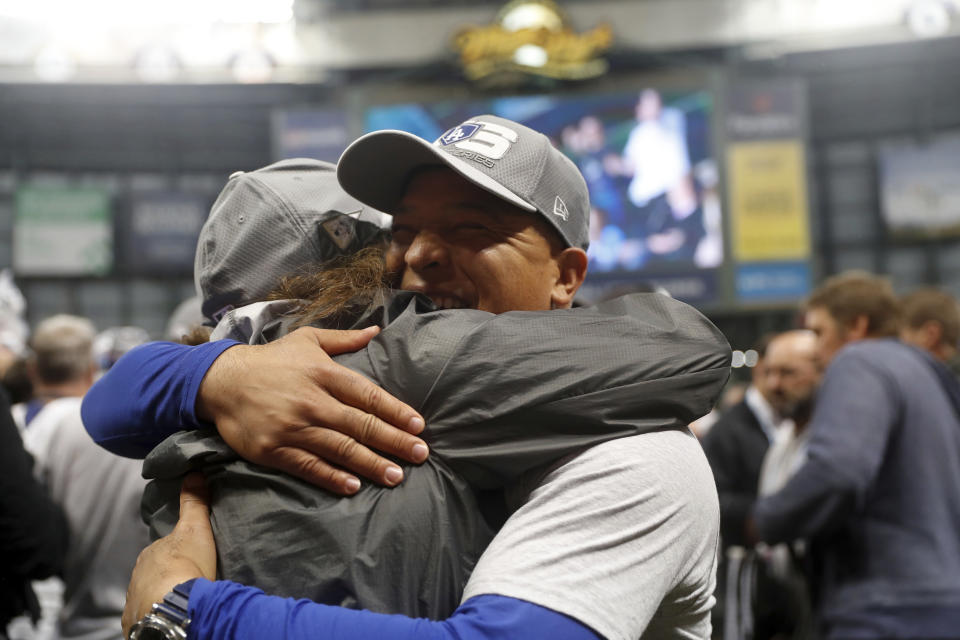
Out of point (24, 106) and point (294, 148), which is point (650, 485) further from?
point (24, 106)

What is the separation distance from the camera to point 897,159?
17812 millimetres

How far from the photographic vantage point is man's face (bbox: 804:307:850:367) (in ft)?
11.6

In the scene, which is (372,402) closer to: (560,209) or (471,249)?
(471,249)

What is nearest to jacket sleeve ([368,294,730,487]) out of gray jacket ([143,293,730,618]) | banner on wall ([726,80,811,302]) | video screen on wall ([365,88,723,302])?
gray jacket ([143,293,730,618])

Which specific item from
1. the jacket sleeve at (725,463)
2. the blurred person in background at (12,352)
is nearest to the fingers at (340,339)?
the blurred person in background at (12,352)

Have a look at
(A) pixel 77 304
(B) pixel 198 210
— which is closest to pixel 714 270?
(B) pixel 198 210

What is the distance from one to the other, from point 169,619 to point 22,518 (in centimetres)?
172

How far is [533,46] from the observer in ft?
49.4

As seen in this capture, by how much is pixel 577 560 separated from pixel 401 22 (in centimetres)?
1636

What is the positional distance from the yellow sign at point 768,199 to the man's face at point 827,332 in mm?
10459

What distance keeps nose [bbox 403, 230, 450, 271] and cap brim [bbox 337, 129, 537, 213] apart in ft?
0.37

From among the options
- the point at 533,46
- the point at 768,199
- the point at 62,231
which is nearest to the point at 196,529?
the point at 768,199

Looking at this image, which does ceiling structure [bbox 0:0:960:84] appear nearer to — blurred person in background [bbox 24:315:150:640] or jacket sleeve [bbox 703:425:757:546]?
jacket sleeve [bbox 703:425:757:546]

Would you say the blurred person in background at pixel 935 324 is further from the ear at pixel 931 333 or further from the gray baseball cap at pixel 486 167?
the gray baseball cap at pixel 486 167
